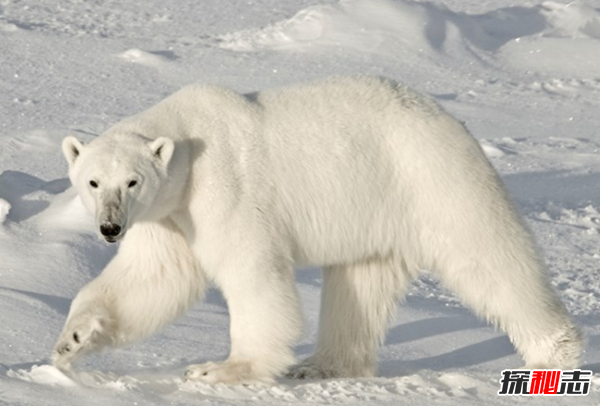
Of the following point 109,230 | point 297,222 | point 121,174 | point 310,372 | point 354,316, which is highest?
point 121,174

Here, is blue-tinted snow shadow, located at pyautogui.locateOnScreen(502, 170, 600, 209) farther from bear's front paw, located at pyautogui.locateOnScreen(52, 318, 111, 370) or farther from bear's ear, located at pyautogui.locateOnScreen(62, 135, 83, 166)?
bear's ear, located at pyautogui.locateOnScreen(62, 135, 83, 166)

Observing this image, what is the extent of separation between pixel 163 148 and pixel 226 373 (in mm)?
751

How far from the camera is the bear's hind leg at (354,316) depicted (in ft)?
16.1

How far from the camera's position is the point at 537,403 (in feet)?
14.4

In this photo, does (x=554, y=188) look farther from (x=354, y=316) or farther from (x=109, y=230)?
(x=109, y=230)

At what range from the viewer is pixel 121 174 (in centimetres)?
427

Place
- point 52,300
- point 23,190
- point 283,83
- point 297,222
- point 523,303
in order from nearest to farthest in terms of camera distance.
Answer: point 297,222
point 523,303
point 52,300
point 23,190
point 283,83

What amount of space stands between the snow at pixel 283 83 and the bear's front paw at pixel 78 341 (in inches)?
2.9

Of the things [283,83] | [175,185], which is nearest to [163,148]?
[175,185]

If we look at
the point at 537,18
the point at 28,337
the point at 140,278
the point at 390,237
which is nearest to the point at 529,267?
the point at 390,237

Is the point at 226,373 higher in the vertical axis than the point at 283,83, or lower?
higher

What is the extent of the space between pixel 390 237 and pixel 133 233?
0.88 metres

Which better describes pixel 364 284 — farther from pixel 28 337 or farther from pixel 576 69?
pixel 576 69

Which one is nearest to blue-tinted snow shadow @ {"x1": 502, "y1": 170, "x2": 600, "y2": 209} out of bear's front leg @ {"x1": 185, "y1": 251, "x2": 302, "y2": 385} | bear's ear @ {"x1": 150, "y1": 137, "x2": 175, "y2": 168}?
bear's front leg @ {"x1": 185, "y1": 251, "x2": 302, "y2": 385}
